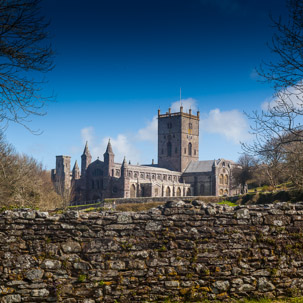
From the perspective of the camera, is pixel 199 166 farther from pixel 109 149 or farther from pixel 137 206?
pixel 137 206

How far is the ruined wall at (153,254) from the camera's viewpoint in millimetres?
8242

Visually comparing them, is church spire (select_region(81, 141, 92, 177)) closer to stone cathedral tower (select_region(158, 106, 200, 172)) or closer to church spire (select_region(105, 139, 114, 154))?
church spire (select_region(105, 139, 114, 154))

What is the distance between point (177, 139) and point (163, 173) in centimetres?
1882

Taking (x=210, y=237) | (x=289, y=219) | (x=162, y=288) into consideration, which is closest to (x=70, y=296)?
(x=162, y=288)

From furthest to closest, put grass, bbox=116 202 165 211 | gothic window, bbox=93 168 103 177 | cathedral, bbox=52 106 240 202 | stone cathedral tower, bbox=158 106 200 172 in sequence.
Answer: stone cathedral tower, bbox=158 106 200 172
gothic window, bbox=93 168 103 177
cathedral, bbox=52 106 240 202
grass, bbox=116 202 165 211

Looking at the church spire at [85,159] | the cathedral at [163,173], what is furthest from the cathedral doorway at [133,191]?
the church spire at [85,159]

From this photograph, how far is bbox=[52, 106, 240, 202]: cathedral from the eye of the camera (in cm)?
9638

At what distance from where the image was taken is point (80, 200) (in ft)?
324

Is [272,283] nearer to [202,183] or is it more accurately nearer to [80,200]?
[80,200]

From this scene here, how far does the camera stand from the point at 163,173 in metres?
110

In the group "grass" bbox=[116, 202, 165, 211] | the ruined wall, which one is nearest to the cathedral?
"grass" bbox=[116, 202, 165, 211]

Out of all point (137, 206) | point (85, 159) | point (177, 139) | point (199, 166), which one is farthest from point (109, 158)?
point (177, 139)

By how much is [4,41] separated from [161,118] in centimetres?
12115

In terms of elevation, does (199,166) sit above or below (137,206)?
above
